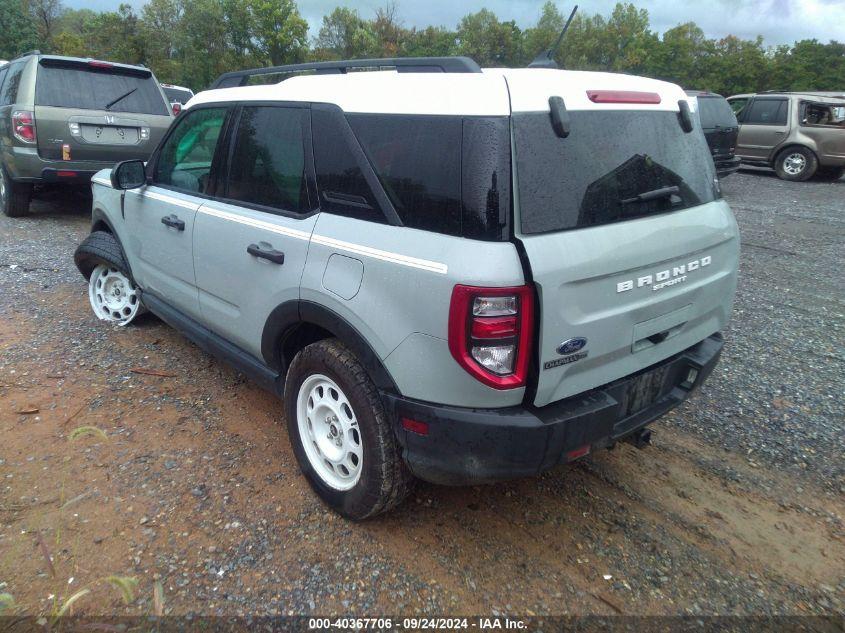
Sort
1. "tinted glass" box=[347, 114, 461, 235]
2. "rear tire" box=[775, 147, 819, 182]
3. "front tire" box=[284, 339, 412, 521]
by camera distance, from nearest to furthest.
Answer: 1. "tinted glass" box=[347, 114, 461, 235]
2. "front tire" box=[284, 339, 412, 521]
3. "rear tire" box=[775, 147, 819, 182]

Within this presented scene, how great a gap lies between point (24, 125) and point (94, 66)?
3.72ft

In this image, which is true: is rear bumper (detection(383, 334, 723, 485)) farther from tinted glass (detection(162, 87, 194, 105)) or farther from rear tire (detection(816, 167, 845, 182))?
tinted glass (detection(162, 87, 194, 105))

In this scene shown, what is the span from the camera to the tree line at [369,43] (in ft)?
94.9

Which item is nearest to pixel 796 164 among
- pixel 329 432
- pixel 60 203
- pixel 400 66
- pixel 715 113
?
pixel 715 113

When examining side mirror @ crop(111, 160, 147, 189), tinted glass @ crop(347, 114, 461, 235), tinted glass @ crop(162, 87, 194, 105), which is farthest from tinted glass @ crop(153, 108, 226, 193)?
tinted glass @ crop(162, 87, 194, 105)

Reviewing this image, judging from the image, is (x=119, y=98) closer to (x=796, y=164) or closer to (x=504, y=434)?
(x=504, y=434)

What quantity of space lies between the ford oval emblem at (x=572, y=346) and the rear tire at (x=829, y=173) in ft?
47.4

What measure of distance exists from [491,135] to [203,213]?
1.91 metres

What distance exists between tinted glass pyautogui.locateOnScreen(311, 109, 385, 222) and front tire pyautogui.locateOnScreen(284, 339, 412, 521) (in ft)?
1.95

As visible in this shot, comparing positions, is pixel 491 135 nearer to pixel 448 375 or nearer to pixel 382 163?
pixel 382 163

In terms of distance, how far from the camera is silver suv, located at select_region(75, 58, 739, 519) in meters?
2.09

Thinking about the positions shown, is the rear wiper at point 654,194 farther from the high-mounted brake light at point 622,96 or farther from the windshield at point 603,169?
the high-mounted brake light at point 622,96

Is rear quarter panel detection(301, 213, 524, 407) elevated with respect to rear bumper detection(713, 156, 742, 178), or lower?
lower

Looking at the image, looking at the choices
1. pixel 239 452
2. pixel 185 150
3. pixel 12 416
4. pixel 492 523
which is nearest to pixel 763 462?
pixel 492 523
